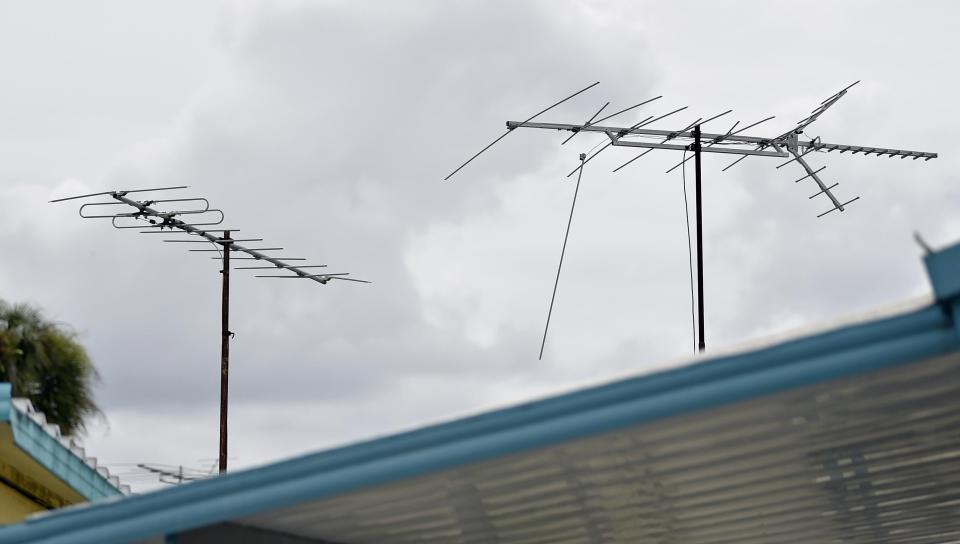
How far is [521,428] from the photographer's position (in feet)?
18.0

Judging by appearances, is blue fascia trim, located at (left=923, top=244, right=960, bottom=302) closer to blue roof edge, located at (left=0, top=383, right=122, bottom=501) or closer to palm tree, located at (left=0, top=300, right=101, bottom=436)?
blue roof edge, located at (left=0, top=383, right=122, bottom=501)

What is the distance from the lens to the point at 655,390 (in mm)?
5316

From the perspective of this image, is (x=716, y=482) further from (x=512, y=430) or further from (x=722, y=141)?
(x=722, y=141)

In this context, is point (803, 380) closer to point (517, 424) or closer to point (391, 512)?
point (517, 424)

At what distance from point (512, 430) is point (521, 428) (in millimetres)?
37

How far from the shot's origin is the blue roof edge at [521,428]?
5.01 metres

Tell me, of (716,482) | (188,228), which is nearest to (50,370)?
(188,228)

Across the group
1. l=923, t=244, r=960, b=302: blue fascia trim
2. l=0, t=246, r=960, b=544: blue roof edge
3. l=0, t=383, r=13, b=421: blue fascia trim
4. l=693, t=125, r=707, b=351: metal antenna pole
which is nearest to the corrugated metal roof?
l=0, t=246, r=960, b=544: blue roof edge

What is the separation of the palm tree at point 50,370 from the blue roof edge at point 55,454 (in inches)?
394

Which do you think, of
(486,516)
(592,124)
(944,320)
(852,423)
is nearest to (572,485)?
(486,516)

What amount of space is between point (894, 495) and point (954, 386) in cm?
260

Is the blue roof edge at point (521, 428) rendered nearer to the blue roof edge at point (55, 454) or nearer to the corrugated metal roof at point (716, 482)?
the corrugated metal roof at point (716, 482)

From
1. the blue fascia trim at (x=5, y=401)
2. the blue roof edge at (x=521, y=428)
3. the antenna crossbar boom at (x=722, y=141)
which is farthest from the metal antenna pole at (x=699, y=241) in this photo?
the blue roof edge at (x=521, y=428)

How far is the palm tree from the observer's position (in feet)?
72.4
